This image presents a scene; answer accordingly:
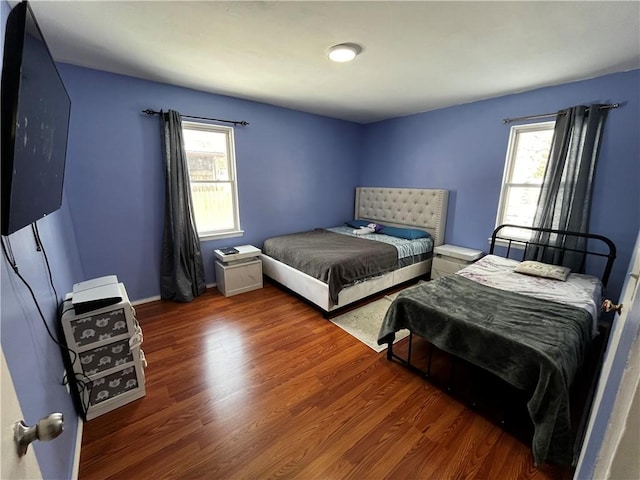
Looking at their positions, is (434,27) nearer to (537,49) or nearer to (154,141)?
(537,49)

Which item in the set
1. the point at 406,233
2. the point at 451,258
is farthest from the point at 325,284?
the point at 451,258

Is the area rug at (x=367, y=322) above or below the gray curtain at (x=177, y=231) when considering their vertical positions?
below

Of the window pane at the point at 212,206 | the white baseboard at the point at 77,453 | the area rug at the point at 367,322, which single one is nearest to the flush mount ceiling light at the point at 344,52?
the window pane at the point at 212,206

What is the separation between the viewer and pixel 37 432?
534 millimetres

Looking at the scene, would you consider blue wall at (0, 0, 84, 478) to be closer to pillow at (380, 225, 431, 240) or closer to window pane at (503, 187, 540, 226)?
pillow at (380, 225, 431, 240)

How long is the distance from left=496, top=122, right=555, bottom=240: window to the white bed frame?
2.39 feet

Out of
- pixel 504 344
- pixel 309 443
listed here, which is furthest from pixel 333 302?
pixel 504 344

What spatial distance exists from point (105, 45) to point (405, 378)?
3.51m

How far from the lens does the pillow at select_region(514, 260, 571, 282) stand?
2463mm

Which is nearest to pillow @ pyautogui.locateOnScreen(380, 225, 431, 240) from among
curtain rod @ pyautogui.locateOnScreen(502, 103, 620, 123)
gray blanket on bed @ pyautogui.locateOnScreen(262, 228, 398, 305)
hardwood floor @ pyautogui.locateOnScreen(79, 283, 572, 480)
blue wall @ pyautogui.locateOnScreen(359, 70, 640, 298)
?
blue wall @ pyautogui.locateOnScreen(359, 70, 640, 298)

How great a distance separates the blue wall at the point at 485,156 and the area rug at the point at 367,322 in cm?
169

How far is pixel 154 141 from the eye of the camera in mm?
2916

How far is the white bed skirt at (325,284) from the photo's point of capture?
9.40ft

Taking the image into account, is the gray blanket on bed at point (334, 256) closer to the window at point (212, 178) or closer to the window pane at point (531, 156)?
the window at point (212, 178)
